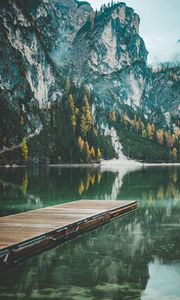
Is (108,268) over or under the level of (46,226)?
under

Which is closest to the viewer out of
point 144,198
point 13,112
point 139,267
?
point 139,267

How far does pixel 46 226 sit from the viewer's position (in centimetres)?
2253

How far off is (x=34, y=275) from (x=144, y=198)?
102 feet

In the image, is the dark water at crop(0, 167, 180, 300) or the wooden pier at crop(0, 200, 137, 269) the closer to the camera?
the dark water at crop(0, 167, 180, 300)

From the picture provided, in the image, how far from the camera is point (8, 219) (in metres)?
24.9

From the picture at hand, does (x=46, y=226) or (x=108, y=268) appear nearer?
(x=108, y=268)

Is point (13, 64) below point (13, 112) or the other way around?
the other way around

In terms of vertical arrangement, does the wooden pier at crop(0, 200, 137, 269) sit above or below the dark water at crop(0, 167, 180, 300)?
above

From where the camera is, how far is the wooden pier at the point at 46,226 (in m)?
18.1

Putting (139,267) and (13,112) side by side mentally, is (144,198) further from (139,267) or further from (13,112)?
(13,112)

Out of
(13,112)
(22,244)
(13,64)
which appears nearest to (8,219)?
(22,244)

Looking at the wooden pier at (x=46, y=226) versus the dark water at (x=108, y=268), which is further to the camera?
the wooden pier at (x=46, y=226)

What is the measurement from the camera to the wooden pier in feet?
59.4

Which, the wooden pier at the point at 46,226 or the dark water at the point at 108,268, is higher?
the wooden pier at the point at 46,226
